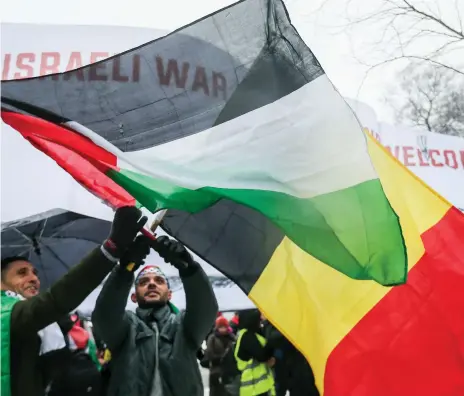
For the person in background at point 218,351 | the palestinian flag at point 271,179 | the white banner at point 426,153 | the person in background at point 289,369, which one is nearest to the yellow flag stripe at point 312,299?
the palestinian flag at point 271,179

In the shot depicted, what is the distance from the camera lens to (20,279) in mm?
2822

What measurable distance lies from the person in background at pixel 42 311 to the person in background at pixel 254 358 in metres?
3.35

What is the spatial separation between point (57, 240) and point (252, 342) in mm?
2056

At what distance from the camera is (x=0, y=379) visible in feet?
7.49

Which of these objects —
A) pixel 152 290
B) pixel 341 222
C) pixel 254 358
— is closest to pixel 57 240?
pixel 152 290

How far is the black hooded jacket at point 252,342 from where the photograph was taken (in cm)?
564

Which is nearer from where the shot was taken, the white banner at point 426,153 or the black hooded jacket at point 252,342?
the black hooded jacket at point 252,342

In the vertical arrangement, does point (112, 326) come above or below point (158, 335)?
above

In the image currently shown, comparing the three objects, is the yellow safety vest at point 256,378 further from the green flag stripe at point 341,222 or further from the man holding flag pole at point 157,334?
the green flag stripe at point 341,222

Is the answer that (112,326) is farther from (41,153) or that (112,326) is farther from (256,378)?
(256,378)

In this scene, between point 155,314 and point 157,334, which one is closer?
point 157,334

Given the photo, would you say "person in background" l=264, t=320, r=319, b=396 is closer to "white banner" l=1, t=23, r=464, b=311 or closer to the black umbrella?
"white banner" l=1, t=23, r=464, b=311

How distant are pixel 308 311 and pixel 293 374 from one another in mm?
2546

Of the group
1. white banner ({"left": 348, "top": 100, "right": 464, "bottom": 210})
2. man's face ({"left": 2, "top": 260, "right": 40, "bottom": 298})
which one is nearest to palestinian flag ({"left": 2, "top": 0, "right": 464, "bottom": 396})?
man's face ({"left": 2, "top": 260, "right": 40, "bottom": 298})
